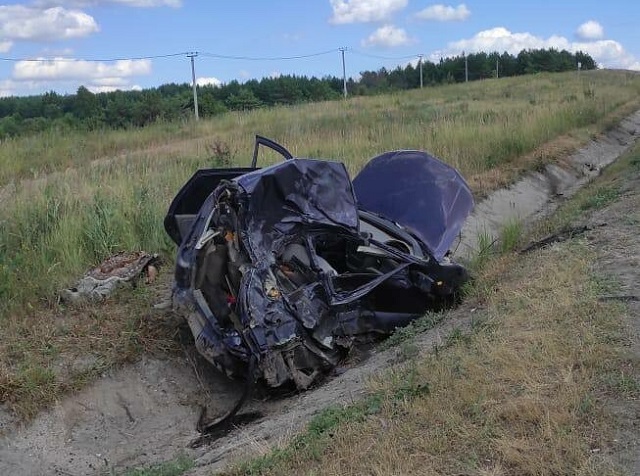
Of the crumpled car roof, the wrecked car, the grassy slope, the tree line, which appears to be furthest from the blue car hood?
the tree line

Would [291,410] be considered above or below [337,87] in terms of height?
below

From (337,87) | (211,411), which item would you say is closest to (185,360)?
(211,411)

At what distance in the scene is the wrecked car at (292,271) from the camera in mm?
5297

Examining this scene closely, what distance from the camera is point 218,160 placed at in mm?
11305

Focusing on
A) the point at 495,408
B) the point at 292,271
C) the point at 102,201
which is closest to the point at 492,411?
the point at 495,408

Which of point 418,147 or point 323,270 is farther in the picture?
point 418,147

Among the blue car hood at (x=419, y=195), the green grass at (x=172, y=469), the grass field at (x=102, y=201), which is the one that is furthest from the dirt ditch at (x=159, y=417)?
the blue car hood at (x=419, y=195)

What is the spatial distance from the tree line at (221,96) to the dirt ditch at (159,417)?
52.4 feet

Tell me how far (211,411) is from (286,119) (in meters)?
19.9

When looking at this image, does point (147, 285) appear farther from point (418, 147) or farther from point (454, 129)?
point (454, 129)

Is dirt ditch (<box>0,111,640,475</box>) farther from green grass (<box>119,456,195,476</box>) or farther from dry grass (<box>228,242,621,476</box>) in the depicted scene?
dry grass (<box>228,242,621,476</box>)

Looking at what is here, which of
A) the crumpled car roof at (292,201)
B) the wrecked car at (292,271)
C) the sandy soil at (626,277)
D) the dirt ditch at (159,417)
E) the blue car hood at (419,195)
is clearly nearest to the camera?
the sandy soil at (626,277)

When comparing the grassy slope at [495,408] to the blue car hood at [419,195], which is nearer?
the grassy slope at [495,408]

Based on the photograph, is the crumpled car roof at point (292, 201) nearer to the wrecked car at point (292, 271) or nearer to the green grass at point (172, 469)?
the wrecked car at point (292, 271)
